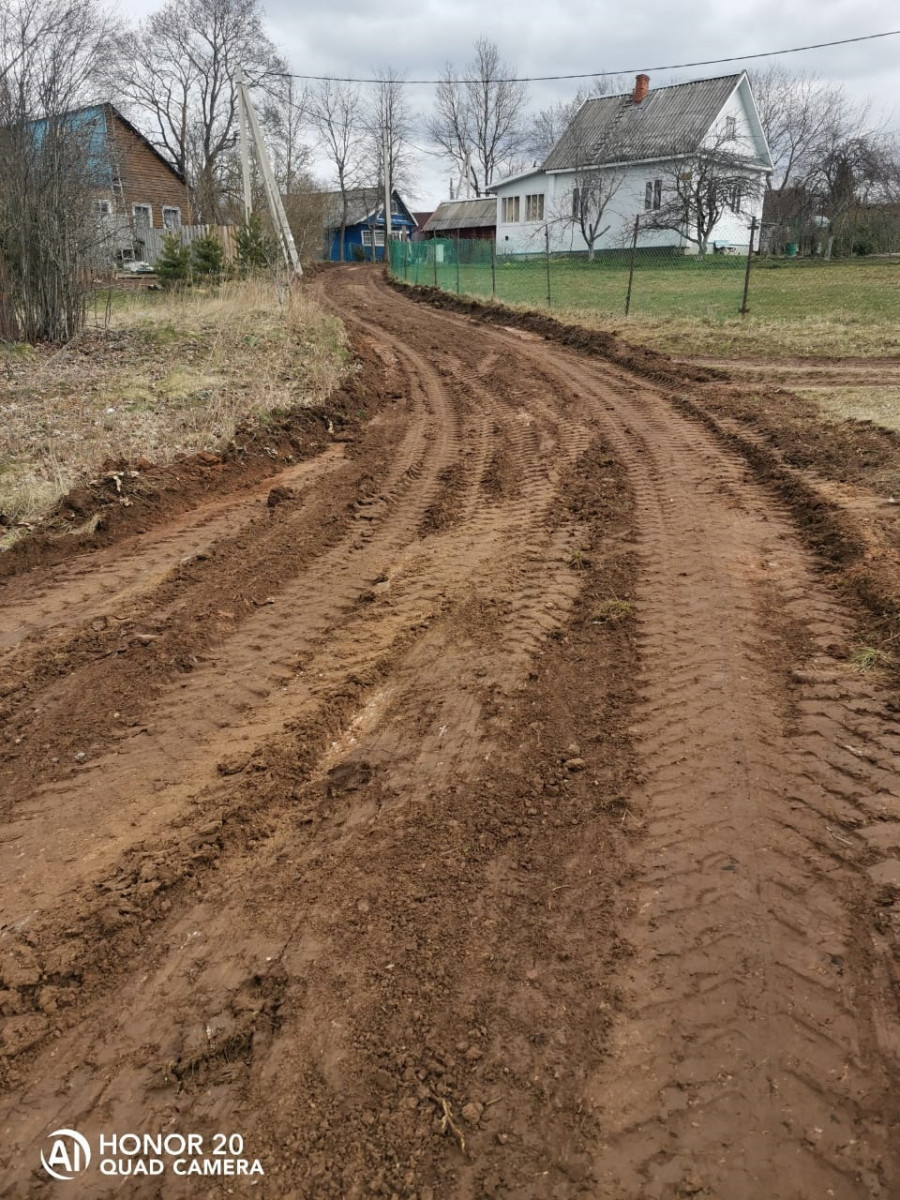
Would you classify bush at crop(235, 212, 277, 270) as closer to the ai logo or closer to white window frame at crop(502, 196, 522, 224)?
white window frame at crop(502, 196, 522, 224)

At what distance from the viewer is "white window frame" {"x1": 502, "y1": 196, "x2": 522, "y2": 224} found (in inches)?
1682

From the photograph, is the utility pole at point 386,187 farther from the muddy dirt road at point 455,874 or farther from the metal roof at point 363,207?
the muddy dirt road at point 455,874

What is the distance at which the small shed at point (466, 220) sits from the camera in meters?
53.1

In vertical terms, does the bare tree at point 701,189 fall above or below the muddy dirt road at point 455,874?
above

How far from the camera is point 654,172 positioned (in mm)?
36156

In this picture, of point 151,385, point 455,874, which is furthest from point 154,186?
point 455,874

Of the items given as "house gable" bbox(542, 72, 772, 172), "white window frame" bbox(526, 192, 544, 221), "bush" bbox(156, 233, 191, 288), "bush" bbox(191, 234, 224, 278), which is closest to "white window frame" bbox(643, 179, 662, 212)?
"house gable" bbox(542, 72, 772, 172)

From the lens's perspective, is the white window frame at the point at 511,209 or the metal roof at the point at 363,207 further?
the metal roof at the point at 363,207

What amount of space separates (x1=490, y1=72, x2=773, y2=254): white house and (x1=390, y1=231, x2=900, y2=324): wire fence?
1.32 meters

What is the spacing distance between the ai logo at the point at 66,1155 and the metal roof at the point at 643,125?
131ft

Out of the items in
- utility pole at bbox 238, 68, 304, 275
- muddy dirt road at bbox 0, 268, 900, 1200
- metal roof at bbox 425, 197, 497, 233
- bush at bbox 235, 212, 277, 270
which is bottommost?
muddy dirt road at bbox 0, 268, 900, 1200

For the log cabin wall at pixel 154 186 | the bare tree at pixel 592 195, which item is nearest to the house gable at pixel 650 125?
the bare tree at pixel 592 195

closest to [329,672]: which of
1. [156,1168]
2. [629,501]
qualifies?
[156,1168]

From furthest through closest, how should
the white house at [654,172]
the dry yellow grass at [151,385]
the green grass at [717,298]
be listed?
the white house at [654,172]
the green grass at [717,298]
the dry yellow grass at [151,385]
